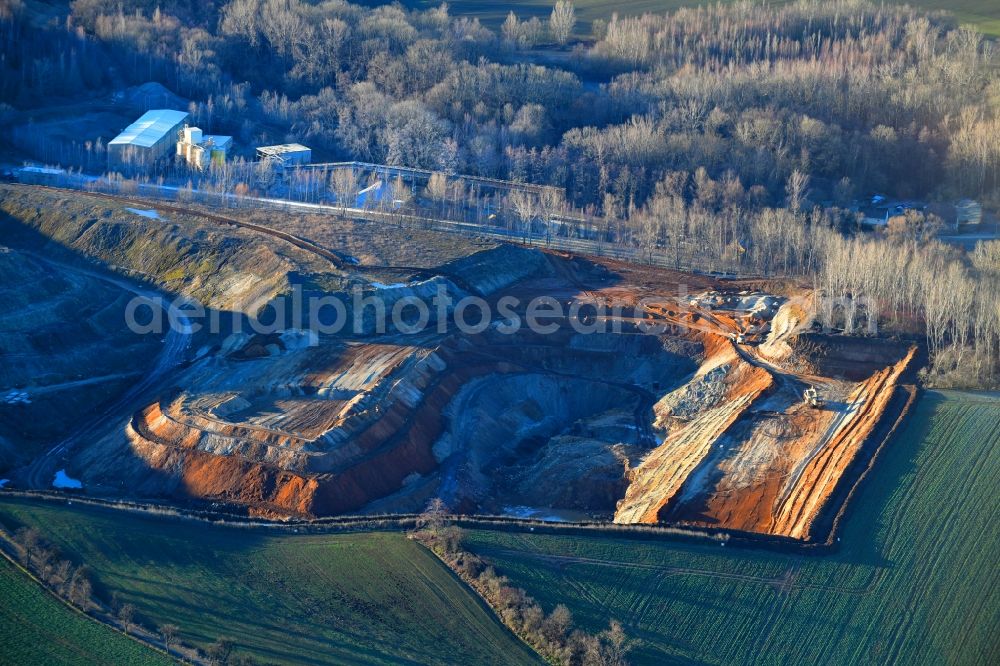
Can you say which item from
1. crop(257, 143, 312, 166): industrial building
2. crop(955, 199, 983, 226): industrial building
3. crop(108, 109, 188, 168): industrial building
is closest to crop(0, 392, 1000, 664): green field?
crop(955, 199, 983, 226): industrial building

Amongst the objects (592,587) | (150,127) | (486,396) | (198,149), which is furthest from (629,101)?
(592,587)

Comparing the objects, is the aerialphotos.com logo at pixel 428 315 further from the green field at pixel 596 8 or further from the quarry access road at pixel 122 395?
the green field at pixel 596 8

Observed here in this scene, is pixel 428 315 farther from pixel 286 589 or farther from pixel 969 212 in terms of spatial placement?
pixel 969 212

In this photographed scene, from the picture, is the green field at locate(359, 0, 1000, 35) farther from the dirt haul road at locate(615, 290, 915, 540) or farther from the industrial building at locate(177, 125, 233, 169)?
the dirt haul road at locate(615, 290, 915, 540)

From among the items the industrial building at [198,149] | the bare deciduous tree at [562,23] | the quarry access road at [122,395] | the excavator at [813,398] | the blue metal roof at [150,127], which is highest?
the bare deciduous tree at [562,23]

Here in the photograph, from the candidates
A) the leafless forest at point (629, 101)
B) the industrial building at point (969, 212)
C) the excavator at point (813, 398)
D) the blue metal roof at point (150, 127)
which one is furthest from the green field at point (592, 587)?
the blue metal roof at point (150, 127)

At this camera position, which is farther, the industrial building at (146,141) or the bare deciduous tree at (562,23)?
the bare deciduous tree at (562,23)
